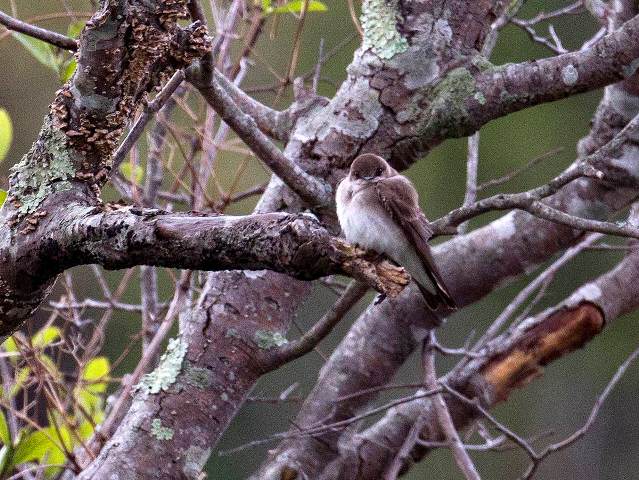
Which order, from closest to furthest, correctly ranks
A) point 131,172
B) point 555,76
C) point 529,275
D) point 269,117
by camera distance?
point 555,76 → point 269,117 → point 131,172 → point 529,275

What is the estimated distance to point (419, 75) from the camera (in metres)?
2.99

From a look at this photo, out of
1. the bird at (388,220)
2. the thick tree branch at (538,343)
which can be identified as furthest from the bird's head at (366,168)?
the thick tree branch at (538,343)

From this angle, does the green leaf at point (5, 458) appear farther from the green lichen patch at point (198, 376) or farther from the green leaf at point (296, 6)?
the green leaf at point (296, 6)

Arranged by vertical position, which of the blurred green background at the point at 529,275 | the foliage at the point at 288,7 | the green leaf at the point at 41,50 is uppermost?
the green leaf at the point at 41,50

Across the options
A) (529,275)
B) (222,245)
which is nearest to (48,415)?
(222,245)

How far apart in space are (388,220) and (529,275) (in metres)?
Answer: 9.18

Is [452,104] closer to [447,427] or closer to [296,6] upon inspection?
[296,6]

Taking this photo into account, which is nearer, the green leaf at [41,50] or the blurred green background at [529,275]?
the green leaf at [41,50]

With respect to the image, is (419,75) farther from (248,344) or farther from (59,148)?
(59,148)

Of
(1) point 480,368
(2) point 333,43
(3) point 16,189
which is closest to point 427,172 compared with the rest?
(2) point 333,43

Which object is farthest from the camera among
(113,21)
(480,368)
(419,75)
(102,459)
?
(480,368)

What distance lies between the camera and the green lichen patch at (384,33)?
9.98 ft

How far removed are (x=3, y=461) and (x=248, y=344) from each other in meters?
0.76

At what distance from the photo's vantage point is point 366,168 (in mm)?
2895
